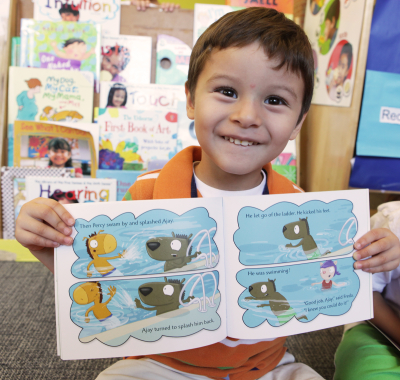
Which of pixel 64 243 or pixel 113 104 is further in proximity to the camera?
pixel 113 104

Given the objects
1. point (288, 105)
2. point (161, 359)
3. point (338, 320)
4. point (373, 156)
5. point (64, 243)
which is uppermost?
point (288, 105)

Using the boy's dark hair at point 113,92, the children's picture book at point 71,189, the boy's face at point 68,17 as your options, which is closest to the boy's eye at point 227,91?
the children's picture book at point 71,189

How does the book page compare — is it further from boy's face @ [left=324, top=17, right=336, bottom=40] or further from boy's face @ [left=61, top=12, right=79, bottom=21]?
boy's face @ [left=61, top=12, right=79, bottom=21]

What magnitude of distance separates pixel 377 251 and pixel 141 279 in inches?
16.1

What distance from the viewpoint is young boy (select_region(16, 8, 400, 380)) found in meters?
0.55

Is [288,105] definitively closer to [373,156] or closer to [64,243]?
[64,243]

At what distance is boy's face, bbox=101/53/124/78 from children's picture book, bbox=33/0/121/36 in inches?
4.2

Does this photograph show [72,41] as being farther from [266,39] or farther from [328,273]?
[328,273]

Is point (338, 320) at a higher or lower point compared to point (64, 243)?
lower

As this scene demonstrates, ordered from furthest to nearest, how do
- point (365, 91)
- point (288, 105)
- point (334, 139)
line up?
1. point (334, 139)
2. point (365, 91)
3. point (288, 105)

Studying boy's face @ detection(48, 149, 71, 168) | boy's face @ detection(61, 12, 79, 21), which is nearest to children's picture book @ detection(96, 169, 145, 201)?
boy's face @ detection(48, 149, 71, 168)

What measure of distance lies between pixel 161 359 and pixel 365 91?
112 cm

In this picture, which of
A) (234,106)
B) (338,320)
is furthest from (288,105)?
(338,320)

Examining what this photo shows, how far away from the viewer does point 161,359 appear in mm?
632
